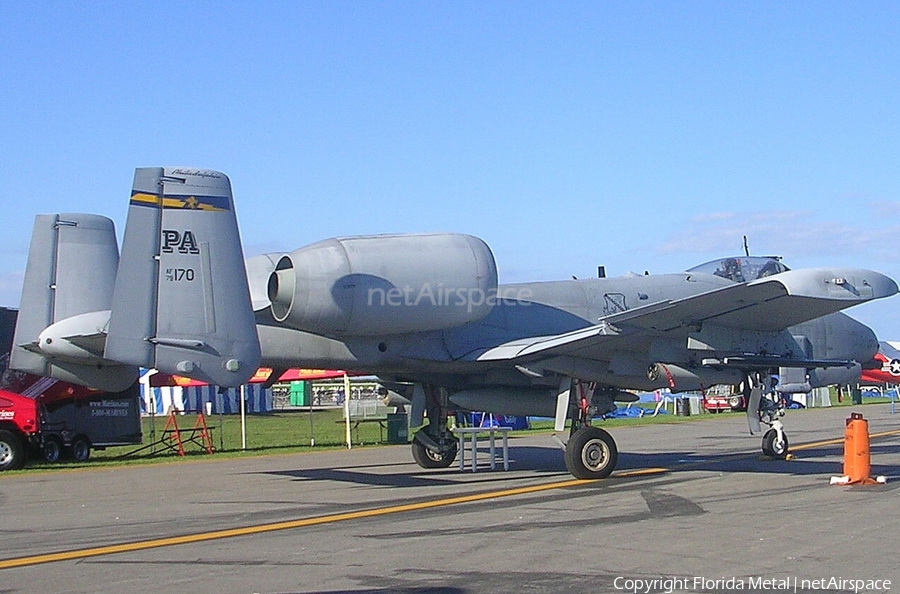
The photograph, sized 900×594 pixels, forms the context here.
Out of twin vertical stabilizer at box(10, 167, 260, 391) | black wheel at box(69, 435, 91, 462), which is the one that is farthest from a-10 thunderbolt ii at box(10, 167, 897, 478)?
black wheel at box(69, 435, 91, 462)

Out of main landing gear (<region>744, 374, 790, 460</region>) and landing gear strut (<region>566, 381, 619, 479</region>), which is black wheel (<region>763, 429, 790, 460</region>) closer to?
main landing gear (<region>744, 374, 790, 460</region>)

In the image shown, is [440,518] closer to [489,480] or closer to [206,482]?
[489,480]

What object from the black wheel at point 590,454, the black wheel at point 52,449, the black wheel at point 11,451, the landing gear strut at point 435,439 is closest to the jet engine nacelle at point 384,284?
the black wheel at point 590,454

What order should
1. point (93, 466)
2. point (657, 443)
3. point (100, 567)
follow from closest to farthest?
point (100, 567), point (93, 466), point (657, 443)

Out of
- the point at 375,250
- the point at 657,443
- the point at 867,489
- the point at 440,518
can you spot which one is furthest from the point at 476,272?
the point at 657,443

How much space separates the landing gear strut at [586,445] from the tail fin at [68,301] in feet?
22.8

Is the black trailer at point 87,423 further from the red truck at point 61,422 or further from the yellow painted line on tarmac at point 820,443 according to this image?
the yellow painted line on tarmac at point 820,443

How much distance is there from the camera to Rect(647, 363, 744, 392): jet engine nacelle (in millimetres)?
16047

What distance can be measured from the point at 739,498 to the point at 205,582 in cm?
761

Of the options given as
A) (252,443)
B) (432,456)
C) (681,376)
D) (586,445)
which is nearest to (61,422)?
(252,443)

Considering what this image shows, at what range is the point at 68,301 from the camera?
54.9 ft

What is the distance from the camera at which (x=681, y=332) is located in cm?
1535

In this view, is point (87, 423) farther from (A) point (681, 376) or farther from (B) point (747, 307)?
(B) point (747, 307)

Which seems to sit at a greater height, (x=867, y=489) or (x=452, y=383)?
(x=452, y=383)
